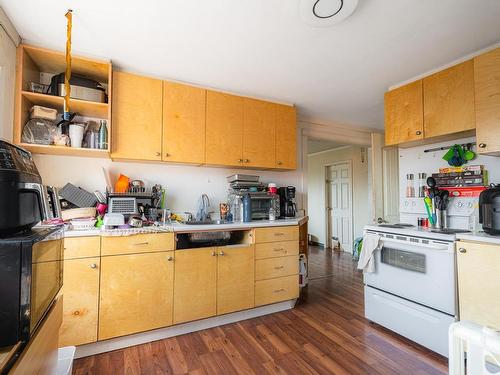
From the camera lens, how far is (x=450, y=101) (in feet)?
6.93

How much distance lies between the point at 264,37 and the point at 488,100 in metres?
1.74

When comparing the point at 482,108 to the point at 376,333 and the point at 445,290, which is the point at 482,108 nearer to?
the point at 445,290

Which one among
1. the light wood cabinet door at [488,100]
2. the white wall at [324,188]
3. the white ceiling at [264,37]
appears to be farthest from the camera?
the white wall at [324,188]

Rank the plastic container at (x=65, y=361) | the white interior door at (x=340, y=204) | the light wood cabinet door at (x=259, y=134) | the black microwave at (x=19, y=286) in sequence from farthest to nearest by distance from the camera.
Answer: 1. the white interior door at (x=340, y=204)
2. the light wood cabinet door at (x=259, y=134)
3. the plastic container at (x=65, y=361)
4. the black microwave at (x=19, y=286)

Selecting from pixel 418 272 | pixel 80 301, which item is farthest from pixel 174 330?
pixel 418 272

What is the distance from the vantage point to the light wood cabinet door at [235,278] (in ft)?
7.28

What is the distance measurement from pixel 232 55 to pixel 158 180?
143 centimetres

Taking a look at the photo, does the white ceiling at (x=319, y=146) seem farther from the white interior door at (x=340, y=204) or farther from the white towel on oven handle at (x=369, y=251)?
the white towel on oven handle at (x=369, y=251)

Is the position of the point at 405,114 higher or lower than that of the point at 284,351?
higher

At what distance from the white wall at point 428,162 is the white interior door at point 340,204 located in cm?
248

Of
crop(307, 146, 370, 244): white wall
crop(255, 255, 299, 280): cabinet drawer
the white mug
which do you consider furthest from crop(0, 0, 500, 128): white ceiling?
crop(307, 146, 370, 244): white wall

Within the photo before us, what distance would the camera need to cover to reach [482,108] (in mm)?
1871

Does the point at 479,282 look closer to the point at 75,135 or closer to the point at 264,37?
the point at 264,37

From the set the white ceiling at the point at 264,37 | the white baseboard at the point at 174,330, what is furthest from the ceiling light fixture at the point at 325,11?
the white baseboard at the point at 174,330
